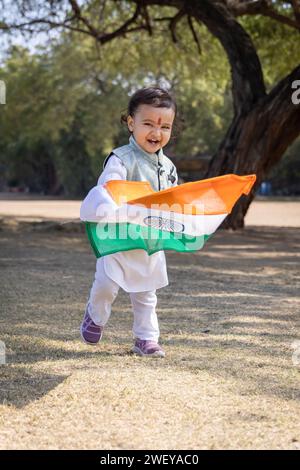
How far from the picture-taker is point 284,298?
21.9 feet

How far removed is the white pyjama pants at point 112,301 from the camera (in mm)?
4340

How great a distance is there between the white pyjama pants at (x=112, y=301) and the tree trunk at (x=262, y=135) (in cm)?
897

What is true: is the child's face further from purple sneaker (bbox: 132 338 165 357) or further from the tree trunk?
the tree trunk

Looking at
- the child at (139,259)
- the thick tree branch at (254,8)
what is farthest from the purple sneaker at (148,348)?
the thick tree branch at (254,8)

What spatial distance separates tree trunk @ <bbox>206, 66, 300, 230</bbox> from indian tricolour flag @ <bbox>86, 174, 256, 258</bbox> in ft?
28.5

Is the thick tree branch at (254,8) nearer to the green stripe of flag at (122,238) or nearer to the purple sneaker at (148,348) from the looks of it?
the green stripe of flag at (122,238)

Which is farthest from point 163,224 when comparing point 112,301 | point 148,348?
point 148,348

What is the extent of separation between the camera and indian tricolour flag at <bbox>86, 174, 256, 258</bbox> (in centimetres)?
415

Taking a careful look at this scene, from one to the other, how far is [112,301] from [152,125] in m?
1.03

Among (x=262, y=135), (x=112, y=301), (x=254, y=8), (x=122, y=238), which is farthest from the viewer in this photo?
(x=254, y=8)

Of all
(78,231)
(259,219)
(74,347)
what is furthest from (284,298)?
(259,219)

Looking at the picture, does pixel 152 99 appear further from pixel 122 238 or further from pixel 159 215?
pixel 122 238

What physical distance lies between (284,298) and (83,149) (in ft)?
115

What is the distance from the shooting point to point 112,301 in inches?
173
